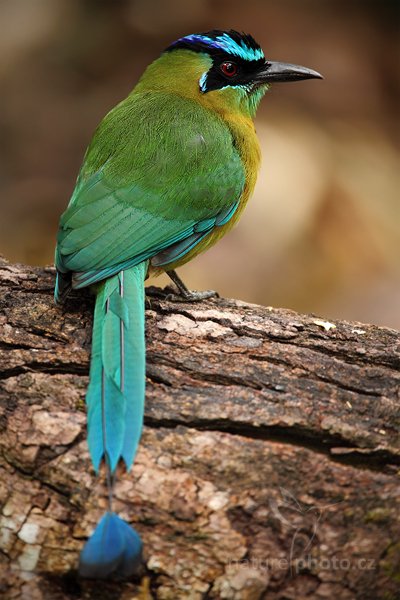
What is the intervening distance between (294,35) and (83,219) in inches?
163

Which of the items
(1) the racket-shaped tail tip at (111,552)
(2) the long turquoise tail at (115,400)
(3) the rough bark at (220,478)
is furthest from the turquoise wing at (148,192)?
(1) the racket-shaped tail tip at (111,552)

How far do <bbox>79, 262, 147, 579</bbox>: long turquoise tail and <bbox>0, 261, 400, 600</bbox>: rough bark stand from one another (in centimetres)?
7

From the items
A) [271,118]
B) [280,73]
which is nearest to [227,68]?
[280,73]

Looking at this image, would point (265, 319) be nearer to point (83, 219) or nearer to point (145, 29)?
point (83, 219)

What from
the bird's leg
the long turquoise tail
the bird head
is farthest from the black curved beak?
the long turquoise tail

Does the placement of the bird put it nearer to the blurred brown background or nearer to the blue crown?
the blue crown

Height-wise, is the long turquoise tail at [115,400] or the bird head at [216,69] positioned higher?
the bird head at [216,69]

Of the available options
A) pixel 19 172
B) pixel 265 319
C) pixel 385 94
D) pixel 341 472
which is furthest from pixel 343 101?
pixel 341 472

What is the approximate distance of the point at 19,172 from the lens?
6758mm

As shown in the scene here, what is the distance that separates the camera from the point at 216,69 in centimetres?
397

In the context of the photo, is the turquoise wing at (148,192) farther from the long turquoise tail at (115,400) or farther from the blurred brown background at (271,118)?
the blurred brown background at (271,118)

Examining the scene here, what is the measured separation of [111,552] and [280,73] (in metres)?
2.62

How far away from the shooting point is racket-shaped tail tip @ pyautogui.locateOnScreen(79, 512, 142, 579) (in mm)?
2314

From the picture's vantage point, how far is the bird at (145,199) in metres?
2.63
